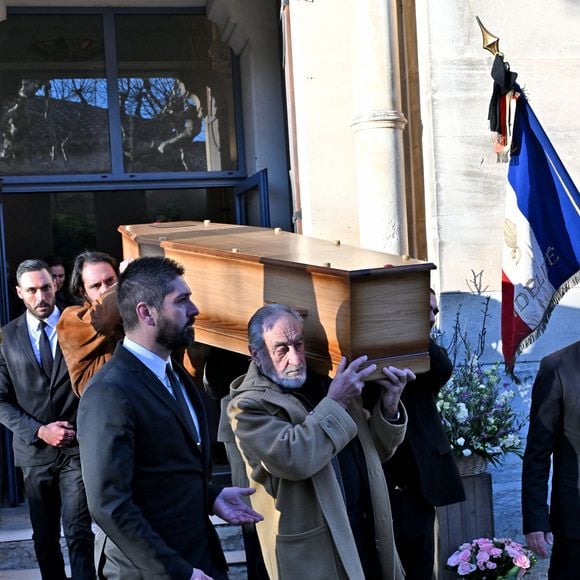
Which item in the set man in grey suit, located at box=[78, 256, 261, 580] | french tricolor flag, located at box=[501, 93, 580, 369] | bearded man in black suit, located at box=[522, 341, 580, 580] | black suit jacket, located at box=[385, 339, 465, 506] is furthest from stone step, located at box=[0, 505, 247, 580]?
man in grey suit, located at box=[78, 256, 261, 580]

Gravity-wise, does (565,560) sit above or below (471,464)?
below

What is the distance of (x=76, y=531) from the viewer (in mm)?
4656

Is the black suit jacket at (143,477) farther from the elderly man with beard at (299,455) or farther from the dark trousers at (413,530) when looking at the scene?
the dark trousers at (413,530)

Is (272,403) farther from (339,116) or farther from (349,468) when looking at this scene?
(339,116)

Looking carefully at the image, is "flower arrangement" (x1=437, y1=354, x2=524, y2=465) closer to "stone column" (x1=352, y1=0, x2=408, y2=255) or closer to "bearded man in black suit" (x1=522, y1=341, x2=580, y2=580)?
"bearded man in black suit" (x1=522, y1=341, x2=580, y2=580)

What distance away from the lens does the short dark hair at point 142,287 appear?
2812 mm

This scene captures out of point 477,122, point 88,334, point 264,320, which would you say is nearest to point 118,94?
point 477,122

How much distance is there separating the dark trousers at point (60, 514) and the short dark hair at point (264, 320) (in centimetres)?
→ 173

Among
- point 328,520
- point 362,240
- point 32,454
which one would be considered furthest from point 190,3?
point 328,520

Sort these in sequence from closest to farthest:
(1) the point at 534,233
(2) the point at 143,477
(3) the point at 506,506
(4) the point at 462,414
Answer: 1. (2) the point at 143,477
2. (1) the point at 534,233
3. (4) the point at 462,414
4. (3) the point at 506,506

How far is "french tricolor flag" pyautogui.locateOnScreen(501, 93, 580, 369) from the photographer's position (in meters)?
4.61

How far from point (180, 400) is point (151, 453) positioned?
0.26 m

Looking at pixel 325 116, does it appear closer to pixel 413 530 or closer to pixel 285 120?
pixel 285 120

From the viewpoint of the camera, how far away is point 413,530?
3959 mm
